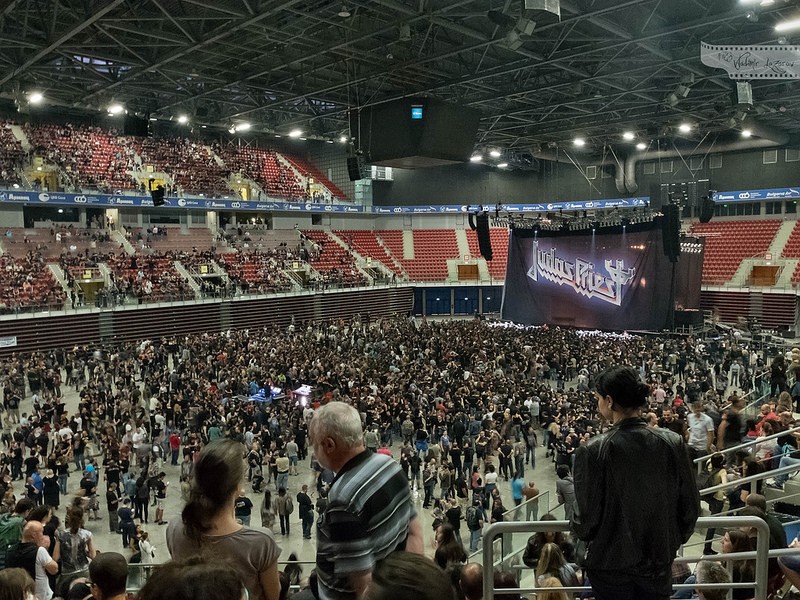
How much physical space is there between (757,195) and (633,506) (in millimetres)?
38070

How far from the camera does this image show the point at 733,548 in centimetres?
385

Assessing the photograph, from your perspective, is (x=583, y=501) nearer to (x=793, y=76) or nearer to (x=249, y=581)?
(x=249, y=581)

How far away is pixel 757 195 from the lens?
116 ft

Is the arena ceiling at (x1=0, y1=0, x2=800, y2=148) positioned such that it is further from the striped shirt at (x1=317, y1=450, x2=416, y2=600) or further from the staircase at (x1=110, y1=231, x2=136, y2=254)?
the striped shirt at (x1=317, y1=450, x2=416, y2=600)

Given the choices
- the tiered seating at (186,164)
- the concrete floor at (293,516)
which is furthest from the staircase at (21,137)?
the concrete floor at (293,516)

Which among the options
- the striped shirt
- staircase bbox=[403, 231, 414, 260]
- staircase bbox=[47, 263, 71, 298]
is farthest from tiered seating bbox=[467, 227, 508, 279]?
the striped shirt

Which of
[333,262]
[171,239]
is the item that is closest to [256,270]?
[171,239]

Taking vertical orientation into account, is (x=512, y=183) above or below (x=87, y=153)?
above

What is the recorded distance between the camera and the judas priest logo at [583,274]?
29270 millimetres

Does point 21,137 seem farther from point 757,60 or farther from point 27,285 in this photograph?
point 757,60

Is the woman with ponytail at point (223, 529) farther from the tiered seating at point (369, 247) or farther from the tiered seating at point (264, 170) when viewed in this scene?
the tiered seating at point (369, 247)

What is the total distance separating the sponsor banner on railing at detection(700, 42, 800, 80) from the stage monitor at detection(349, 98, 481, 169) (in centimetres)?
922

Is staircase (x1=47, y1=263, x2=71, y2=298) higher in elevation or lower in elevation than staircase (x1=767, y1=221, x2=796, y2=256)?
lower

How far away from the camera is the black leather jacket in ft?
8.45
